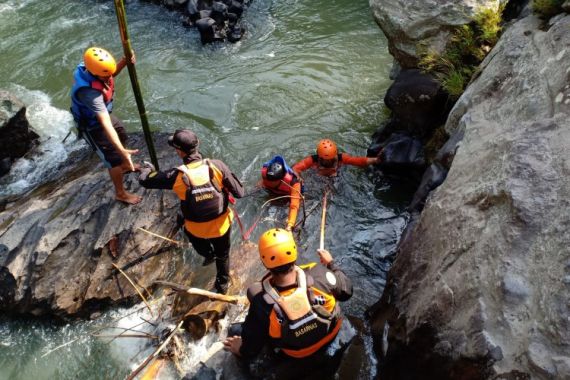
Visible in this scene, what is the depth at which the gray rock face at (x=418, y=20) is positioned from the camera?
6570 millimetres

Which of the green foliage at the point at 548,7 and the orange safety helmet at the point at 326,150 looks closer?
the green foliage at the point at 548,7

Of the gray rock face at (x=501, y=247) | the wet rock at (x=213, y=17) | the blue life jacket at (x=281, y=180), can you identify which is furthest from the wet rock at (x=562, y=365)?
the wet rock at (x=213, y=17)

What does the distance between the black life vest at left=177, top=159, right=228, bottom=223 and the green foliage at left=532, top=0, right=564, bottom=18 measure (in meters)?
4.01

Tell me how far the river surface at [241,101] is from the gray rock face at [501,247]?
3.61 feet

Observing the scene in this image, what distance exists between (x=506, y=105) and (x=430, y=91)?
245 centimetres

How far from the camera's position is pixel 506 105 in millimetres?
4465

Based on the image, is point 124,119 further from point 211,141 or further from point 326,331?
point 326,331

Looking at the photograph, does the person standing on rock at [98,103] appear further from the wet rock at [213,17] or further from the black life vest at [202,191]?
the wet rock at [213,17]

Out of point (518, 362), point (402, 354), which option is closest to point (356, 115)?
point (402, 354)

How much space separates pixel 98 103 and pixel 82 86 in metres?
0.26

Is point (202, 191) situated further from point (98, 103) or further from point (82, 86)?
point (82, 86)

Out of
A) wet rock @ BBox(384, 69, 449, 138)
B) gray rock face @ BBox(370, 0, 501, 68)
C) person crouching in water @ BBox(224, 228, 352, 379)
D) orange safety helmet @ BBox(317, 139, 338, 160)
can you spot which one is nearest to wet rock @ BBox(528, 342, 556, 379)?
person crouching in water @ BBox(224, 228, 352, 379)

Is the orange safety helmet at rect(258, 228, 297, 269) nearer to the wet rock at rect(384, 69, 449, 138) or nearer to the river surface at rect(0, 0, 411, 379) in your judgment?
the river surface at rect(0, 0, 411, 379)

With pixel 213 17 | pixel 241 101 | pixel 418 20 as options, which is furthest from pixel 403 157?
pixel 213 17
